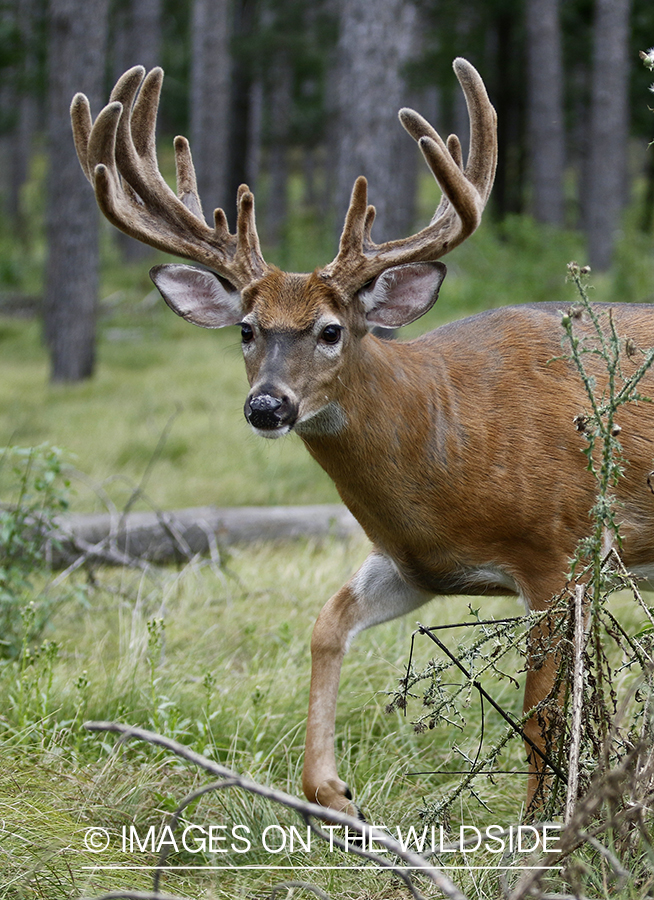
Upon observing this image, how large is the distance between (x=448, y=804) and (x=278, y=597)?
2294mm

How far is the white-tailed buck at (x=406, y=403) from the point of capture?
3434mm

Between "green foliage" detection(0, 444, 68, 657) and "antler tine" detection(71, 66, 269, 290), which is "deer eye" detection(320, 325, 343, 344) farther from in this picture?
"green foliage" detection(0, 444, 68, 657)

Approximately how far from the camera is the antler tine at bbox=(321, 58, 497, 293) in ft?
11.5

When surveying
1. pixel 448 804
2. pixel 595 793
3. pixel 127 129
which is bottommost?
pixel 448 804

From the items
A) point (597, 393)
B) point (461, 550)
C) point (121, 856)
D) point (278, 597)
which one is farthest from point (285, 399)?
point (278, 597)

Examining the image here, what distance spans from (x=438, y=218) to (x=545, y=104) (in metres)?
14.7

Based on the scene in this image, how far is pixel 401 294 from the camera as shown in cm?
368

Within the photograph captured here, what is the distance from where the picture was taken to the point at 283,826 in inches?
120

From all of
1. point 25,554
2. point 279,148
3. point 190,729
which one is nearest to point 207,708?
point 190,729

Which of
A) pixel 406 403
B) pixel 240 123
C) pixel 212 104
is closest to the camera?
pixel 406 403

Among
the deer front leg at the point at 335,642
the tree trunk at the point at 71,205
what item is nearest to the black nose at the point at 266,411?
the deer front leg at the point at 335,642

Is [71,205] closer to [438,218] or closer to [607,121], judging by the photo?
[438,218]

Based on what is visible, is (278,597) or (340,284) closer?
(340,284)

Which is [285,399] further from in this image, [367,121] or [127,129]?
[367,121]
